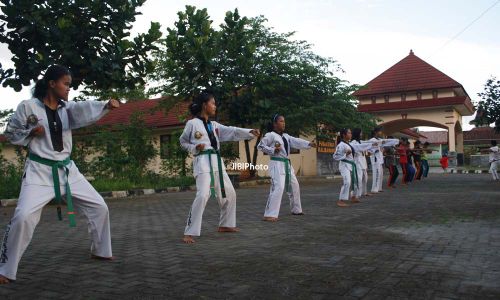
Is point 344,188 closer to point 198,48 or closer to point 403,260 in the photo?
point 403,260

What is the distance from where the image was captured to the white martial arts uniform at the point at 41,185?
411cm

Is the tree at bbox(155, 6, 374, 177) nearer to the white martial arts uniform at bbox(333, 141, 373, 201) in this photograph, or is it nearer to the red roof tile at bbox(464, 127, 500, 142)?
the white martial arts uniform at bbox(333, 141, 373, 201)

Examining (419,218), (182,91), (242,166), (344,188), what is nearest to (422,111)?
(242,166)

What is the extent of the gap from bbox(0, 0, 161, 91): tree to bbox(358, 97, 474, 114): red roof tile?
2379cm

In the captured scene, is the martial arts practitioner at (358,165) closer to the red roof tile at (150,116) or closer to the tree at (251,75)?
the tree at (251,75)

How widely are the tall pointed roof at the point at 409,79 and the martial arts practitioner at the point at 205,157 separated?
1014 inches

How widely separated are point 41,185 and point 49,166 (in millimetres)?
197

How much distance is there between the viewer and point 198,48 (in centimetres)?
1580

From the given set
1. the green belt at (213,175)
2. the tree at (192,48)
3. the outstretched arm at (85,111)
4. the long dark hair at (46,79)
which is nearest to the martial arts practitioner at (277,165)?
the green belt at (213,175)

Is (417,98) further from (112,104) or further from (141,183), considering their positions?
(112,104)

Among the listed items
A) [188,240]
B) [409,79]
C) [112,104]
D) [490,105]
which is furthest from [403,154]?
[409,79]

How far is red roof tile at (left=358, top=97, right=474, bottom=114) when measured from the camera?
30.4 m

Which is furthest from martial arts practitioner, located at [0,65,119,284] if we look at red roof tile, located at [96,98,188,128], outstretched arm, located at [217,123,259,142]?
red roof tile, located at [96,98,188,128]

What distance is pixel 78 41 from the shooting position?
35.4ft
